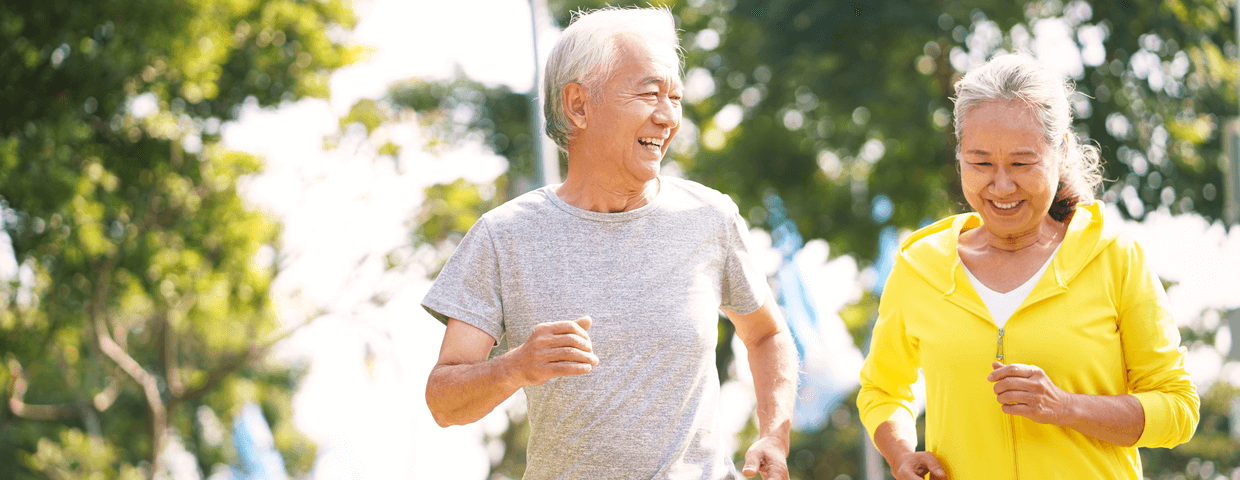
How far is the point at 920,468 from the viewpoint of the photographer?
101 inches

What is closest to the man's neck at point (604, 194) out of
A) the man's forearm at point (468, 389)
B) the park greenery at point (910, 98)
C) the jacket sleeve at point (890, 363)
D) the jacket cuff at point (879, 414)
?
the man's forearm at point (468, 389)

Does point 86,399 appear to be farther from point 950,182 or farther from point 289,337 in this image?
point 950,182

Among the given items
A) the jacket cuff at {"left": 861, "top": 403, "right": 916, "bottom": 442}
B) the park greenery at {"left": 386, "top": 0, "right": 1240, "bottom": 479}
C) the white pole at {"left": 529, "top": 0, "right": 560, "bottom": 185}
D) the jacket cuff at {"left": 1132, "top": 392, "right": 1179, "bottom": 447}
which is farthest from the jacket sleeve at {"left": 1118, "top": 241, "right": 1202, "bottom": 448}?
the park greenery at {"left": 386, "top": 0, "right": 1240, "bottom": 479}

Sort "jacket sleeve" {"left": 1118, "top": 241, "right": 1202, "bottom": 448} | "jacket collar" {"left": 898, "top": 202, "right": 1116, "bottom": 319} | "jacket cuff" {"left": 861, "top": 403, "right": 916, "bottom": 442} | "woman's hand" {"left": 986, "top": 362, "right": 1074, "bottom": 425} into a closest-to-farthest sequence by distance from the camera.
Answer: "woman's hand" {"left": 986, "top": 362, "right": 1074, "bottom": 425} < "jacket sleeve" {"left": 1118, "top": 241, "right": 1202, "bottom": 448} < "jacket collar" {"left": 898, "top": 202, "right": 1116, "bottom": 319} < "jacket cuff" {"left": 861, "top": 403, "right": 916, "bottom": 442}

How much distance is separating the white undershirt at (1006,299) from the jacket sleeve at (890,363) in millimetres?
228

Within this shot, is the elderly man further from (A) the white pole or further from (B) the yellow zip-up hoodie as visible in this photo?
(A) the white pole

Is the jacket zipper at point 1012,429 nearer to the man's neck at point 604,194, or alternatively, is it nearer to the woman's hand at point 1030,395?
the woman's hand at point 1030,395

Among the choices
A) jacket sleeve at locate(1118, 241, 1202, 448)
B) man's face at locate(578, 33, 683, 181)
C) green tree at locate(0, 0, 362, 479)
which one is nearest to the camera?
jacket sleeve at locate(1118, 241, 1202, 448)

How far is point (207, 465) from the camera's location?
24875 mm

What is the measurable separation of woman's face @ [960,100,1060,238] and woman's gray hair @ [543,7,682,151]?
72cm

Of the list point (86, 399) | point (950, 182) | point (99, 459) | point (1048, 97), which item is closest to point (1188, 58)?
→ point (950, 182)

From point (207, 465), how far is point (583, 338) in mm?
25046

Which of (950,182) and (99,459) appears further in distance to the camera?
(99,459)

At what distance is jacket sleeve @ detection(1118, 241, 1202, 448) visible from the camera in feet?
7.61
